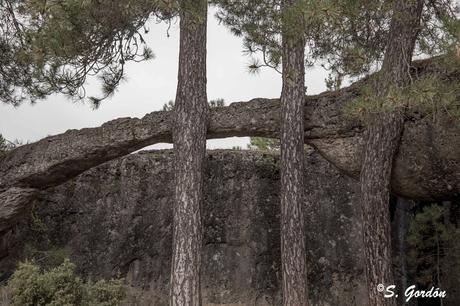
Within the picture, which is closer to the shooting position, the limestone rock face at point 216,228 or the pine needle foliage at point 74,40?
the pine needle foliage at point 74,40

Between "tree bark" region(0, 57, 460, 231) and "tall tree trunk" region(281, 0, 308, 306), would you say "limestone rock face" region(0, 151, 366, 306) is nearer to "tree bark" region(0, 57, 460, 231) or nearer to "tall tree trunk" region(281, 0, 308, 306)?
"tree bark" region(0, 57, 460, 231)

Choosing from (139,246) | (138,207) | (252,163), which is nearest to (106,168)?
(138,207)

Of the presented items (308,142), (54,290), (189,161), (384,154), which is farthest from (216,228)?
(384,154)

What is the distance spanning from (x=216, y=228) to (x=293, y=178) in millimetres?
4116

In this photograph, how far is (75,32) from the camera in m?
8.23

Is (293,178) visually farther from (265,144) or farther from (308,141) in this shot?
(265,144)

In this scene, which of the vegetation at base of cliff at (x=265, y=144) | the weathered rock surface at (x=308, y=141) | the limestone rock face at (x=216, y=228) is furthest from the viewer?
the vegetation at base of cliff at (x=265, y=144)

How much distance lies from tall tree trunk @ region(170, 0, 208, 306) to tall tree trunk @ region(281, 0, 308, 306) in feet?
4.45

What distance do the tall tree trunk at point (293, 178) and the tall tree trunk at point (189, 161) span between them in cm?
136

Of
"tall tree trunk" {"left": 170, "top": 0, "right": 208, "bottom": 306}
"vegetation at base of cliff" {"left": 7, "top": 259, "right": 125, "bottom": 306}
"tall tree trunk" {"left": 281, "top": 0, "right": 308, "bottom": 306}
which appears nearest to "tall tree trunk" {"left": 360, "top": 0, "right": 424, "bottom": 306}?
"tall tree trunk" {"left": 281, "top": 0, "right": 308, "bottom": 306}

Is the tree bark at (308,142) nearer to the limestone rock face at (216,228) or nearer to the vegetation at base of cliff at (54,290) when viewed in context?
the limestone rock face at (216,228)

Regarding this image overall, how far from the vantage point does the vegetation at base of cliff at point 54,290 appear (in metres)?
7.47

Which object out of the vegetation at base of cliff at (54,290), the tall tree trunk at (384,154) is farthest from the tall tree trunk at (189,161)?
the tall tree trunk at (384,154)

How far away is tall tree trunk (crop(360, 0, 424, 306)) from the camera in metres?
7.27
